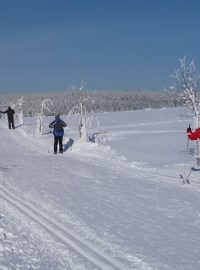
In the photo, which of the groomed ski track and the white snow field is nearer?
the groomed ski track

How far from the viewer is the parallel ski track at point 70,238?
20.6 ft

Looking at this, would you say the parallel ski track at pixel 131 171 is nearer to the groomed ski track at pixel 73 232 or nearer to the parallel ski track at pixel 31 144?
the groomed ski track at pixel 73 232

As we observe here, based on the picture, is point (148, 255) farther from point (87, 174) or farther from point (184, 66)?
point (184, 66)

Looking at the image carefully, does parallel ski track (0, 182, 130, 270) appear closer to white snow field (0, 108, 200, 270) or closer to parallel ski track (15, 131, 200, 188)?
white snow field (0, 108, 200, 270)

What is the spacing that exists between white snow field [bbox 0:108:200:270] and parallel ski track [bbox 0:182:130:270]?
1 cm

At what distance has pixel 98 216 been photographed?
359 inches

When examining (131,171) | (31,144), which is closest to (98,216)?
(131,171)

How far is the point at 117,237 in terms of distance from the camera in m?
7.65

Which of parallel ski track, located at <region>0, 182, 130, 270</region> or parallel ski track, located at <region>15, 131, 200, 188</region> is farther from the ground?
parallel ski track, located at <region>0, 182, 130, 270</region>

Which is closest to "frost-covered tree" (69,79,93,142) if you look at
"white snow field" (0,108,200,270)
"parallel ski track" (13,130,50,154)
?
"parallel ski track" (13,130,50,154)

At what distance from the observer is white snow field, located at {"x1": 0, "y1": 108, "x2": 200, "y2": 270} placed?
21.5 feet

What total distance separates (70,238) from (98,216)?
1.77 metres

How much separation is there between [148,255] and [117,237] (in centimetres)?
95

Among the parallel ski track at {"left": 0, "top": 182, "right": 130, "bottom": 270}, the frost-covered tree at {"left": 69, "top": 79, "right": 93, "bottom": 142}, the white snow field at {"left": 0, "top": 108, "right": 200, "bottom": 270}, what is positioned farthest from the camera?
the frost-covered tree at {"left": 69, "top": 79, "right": 93, "bottom": 142}
